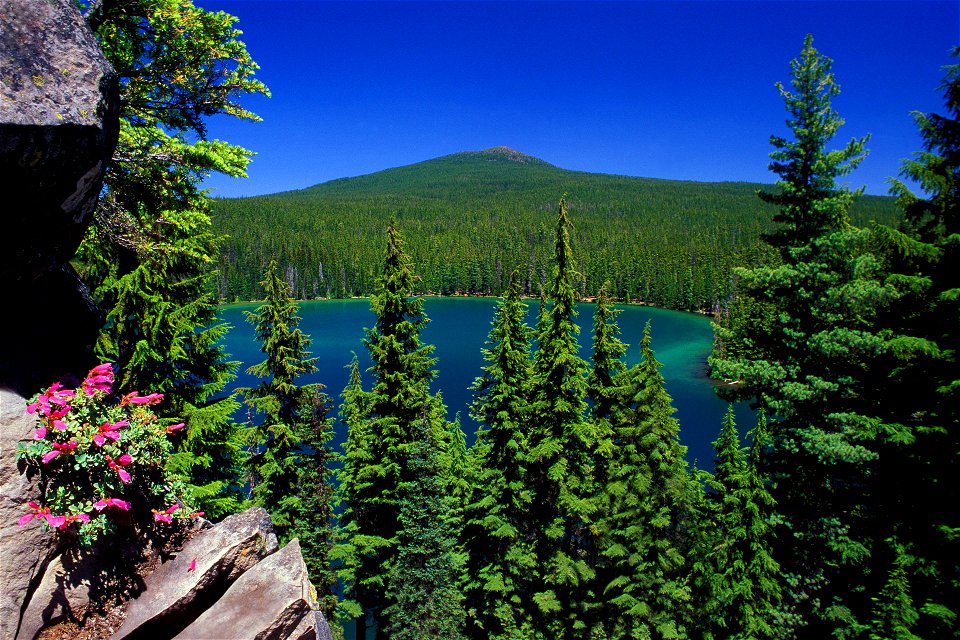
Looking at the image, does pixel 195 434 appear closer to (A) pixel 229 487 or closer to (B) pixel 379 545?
(A) pixel 229 487

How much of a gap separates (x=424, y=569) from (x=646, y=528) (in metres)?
7.50

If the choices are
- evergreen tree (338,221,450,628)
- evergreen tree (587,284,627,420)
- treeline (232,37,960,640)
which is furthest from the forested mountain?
evergreen tree (338,221,450,628)

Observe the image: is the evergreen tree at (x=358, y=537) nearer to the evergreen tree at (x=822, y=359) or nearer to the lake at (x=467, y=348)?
the lake at (x=467, y=348)

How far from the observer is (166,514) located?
616cm

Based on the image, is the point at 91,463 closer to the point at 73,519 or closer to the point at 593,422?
the point at 73,519

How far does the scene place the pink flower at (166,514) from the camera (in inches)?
239

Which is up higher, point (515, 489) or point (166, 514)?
point (166, 514)

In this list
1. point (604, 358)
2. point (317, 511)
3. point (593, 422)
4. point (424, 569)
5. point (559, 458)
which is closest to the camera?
point (424, 569)

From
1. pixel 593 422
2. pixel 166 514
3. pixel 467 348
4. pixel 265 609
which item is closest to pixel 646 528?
pixel 593 422

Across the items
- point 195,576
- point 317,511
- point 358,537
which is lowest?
point 358,537

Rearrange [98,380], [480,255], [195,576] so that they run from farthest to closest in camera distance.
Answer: [480,255], [98,380], [195,576]

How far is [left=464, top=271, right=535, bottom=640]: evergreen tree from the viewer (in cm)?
1792

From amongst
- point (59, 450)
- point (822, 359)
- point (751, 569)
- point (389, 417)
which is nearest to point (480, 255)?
point (389, 417)

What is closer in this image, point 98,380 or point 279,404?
point 98,380
